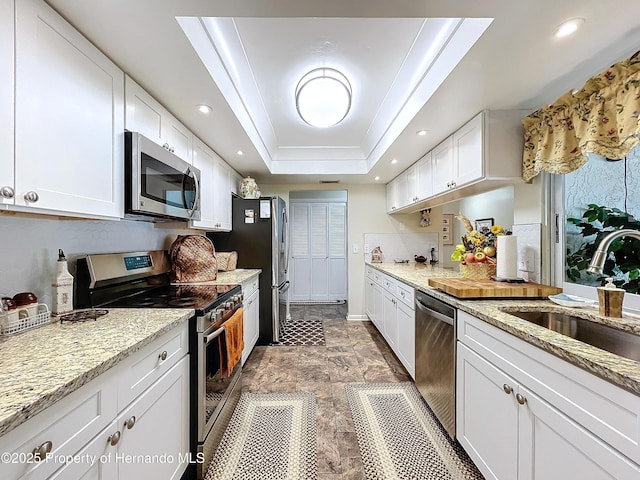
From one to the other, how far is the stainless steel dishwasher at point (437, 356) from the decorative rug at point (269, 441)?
0.80 m

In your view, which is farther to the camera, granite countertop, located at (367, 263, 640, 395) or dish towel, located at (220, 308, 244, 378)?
dish towel, located at (220, 308, 244, 378)

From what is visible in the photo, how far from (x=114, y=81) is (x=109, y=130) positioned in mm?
248

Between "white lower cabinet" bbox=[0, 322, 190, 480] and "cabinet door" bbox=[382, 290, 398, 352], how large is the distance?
1.95 meters

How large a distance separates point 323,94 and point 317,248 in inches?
147

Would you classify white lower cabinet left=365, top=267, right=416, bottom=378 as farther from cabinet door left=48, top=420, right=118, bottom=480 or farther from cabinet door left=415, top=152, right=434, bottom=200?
cabinet door left=48, top=420, right=118, bottom=480

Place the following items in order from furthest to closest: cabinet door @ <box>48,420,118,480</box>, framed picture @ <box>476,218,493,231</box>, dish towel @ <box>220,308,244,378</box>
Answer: framed picture @ <box>476,218,493,231</box> < dish towel @ <box>220,308,244,378</box> < cabinet door @ <box>48,420,118,480</box>

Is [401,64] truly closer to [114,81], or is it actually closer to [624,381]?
[114,81]

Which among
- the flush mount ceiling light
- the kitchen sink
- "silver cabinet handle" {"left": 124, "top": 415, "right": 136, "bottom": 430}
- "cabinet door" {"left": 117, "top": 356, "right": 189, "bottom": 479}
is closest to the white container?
"cabinet door" {"left": 117, "top": 356, "right": 189, "bottom": 479}

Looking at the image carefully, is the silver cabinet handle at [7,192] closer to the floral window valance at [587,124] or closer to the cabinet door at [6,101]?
the cabinet door at [6,101]

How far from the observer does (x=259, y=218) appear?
331 centimetres

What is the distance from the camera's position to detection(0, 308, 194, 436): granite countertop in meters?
0.64

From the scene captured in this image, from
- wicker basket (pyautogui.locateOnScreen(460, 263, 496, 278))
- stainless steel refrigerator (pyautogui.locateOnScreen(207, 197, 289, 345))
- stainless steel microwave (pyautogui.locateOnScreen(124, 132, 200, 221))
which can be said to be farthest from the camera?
stainless steel refrigerator (pyautogui.locateOnScreen(207, 197, 289, 345))

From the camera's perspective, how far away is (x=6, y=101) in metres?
0.90

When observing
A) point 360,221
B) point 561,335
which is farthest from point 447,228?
point 561,335
